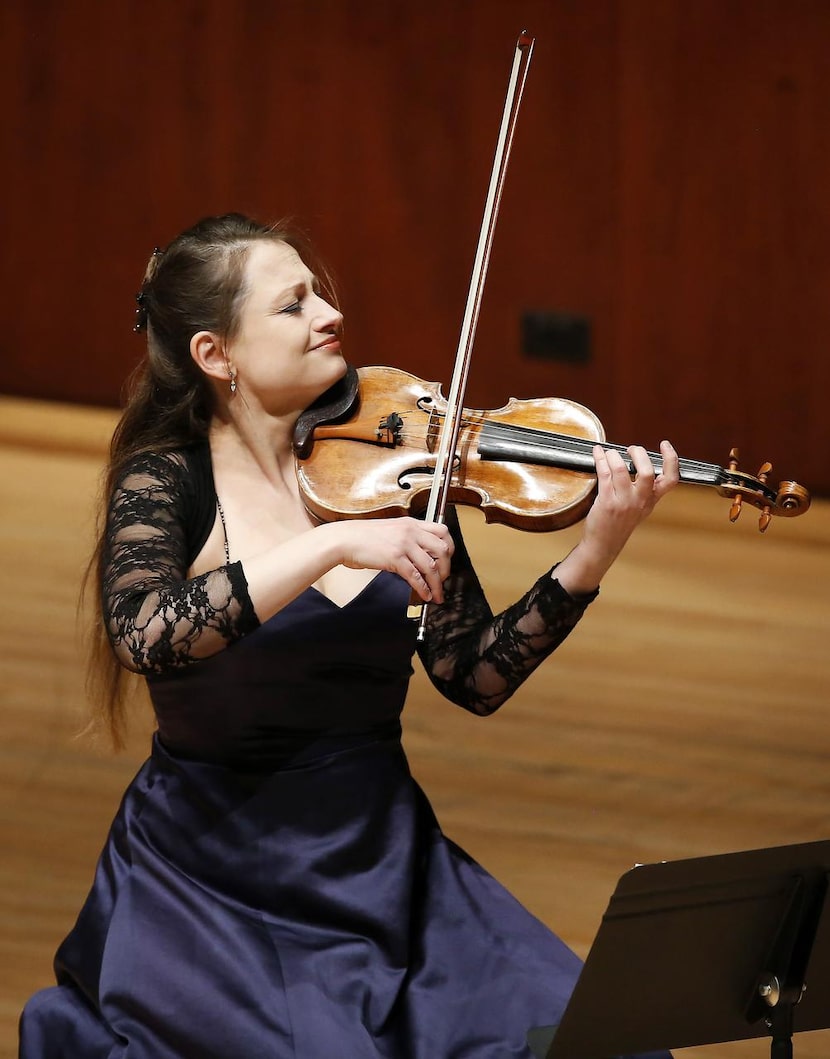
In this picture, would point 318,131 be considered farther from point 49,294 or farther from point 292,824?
point 292,824

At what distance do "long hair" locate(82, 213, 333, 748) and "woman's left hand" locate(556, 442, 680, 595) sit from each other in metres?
0.46

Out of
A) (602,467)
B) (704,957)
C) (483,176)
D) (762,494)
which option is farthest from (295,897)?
(483,176)

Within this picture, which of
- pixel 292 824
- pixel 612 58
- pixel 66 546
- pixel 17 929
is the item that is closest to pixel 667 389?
pixel 612 58

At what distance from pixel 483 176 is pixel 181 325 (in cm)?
260

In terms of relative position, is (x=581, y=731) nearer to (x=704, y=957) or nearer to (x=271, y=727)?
(x=271, y=727)

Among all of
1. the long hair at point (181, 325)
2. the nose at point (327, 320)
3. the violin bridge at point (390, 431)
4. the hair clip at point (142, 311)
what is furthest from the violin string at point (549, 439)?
the hair clip at point (142, 311)

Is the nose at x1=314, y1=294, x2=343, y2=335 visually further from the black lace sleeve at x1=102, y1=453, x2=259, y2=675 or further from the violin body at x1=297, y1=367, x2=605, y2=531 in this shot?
the black lace sleeve at x1=102, y1=453, x2=259, y2=675

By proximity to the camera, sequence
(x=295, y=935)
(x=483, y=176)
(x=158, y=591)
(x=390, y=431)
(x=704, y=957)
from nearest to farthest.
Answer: (x=704, y=957)
(x=158, y=591)
(x=295, y=935)
(x=390, y=431)
(x=483, y=176)

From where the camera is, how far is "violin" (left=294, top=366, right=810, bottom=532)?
64.9 inches

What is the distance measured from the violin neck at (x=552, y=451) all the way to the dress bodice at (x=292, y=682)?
20 cm

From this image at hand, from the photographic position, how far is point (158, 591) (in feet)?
4.95

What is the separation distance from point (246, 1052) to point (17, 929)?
0.99 m

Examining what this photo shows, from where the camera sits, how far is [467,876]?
68.5 inches

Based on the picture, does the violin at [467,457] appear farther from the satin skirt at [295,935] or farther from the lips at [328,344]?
the satin skirt at [295,935]
